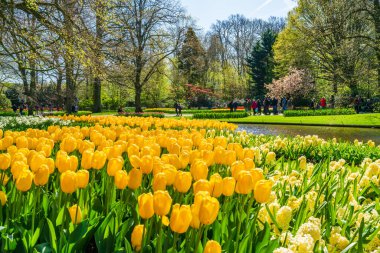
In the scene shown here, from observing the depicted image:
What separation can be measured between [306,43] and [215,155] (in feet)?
90.4

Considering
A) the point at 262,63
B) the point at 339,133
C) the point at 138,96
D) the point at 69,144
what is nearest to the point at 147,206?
the point at 69,144

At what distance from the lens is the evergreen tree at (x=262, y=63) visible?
158 ft

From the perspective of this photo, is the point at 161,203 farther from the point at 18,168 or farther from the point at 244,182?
the point at 18,168

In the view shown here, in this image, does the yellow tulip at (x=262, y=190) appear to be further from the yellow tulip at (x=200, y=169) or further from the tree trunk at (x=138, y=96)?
the tree trunk at (x=138, y=96)

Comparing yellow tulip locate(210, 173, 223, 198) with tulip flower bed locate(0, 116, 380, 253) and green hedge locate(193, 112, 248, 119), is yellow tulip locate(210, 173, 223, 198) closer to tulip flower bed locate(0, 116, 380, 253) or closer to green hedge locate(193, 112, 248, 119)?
tulip flower bed locate(0, 116, 380, 253)

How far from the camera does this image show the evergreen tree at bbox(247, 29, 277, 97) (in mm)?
48284

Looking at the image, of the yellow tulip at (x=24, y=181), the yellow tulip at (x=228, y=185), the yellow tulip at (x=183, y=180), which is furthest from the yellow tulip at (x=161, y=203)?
the yellow tulip at (x=24, y=181)

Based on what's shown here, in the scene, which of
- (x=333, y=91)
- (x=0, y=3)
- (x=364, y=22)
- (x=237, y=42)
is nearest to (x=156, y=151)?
(x=0, y=3)

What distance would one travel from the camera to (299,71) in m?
38.2

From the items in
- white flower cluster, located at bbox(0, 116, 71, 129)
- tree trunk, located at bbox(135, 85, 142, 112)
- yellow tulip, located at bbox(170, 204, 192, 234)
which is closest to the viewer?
yellow tulip, located at bbox(170, 204, 192, 234)

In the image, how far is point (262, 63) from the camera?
157 feet

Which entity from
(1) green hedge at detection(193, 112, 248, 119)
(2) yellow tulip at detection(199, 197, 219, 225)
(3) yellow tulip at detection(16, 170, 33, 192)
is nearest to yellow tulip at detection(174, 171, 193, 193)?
(2) yellow tulip at detection(199, 197, 219, 225)

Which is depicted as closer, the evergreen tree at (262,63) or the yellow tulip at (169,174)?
the yellow tulip at (169,174)

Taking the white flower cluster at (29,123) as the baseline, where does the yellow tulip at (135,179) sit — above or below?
above
